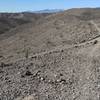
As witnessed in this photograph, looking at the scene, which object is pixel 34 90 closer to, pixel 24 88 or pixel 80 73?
pixel 24 88

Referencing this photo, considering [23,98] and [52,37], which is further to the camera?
[52,37]

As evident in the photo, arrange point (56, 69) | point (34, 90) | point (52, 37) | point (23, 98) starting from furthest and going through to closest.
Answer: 1. point (52, 37)
2. point (56, 69)
3. point (34, 90)
4. point (23, 98)

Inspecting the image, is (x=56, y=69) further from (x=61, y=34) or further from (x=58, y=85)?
(x=61, y=34)

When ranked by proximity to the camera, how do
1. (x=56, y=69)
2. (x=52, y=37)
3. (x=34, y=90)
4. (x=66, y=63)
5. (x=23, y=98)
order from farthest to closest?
(x=52, y=37) < (x=66, y=63) < (x=56, y=69) < (x=34, y=90) < (x=23, y=98)

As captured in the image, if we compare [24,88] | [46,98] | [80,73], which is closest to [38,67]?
[80,73]

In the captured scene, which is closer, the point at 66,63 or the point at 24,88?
the point at 24,88

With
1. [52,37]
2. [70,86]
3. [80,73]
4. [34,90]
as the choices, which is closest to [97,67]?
[80,73]

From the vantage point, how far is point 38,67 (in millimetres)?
14805

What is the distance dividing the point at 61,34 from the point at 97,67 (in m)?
17.4

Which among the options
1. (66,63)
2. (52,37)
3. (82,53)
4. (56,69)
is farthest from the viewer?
(52,37)

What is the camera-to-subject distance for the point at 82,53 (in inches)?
687

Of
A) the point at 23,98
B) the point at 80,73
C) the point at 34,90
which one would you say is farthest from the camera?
the point at 80,73

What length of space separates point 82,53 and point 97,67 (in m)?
3.56

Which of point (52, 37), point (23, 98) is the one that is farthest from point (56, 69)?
point (52, 37)
